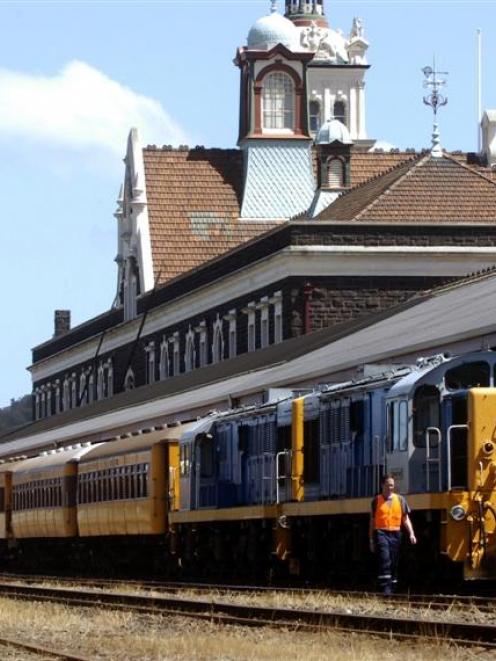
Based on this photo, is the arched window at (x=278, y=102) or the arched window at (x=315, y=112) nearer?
the arched window at (x=278, y=102)

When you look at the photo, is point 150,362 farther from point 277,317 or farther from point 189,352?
point 277,317

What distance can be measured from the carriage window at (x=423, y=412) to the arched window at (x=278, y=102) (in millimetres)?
77567

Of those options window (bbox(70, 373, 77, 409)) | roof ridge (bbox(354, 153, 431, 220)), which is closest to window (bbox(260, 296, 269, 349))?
roof ridge (bbox(354, 153, 431, 220))

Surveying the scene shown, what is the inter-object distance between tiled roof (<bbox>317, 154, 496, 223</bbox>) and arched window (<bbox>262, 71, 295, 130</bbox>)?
23.1 meters

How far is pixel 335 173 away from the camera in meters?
90.1

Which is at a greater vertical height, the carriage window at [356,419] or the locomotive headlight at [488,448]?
the carriage window at [356,419]

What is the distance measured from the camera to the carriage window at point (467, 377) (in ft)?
91.3

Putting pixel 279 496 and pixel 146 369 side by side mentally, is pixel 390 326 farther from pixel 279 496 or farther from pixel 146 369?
pixel 146 369

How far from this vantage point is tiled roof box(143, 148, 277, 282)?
100 meters

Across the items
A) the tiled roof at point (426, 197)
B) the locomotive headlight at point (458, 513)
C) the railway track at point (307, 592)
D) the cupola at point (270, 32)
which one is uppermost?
the cupola at point (270, 32)

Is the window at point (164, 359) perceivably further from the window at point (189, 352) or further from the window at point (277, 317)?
the window at point (277, 317)

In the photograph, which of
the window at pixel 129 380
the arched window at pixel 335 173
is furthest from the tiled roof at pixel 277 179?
the arched window at pixel 335 173

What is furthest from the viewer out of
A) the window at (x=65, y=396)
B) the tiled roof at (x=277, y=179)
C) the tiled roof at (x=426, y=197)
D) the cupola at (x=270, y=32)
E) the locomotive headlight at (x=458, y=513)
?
the cupola at (x=270, y=32)

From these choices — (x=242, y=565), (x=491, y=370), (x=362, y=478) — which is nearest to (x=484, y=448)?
(x=491, y=370)
